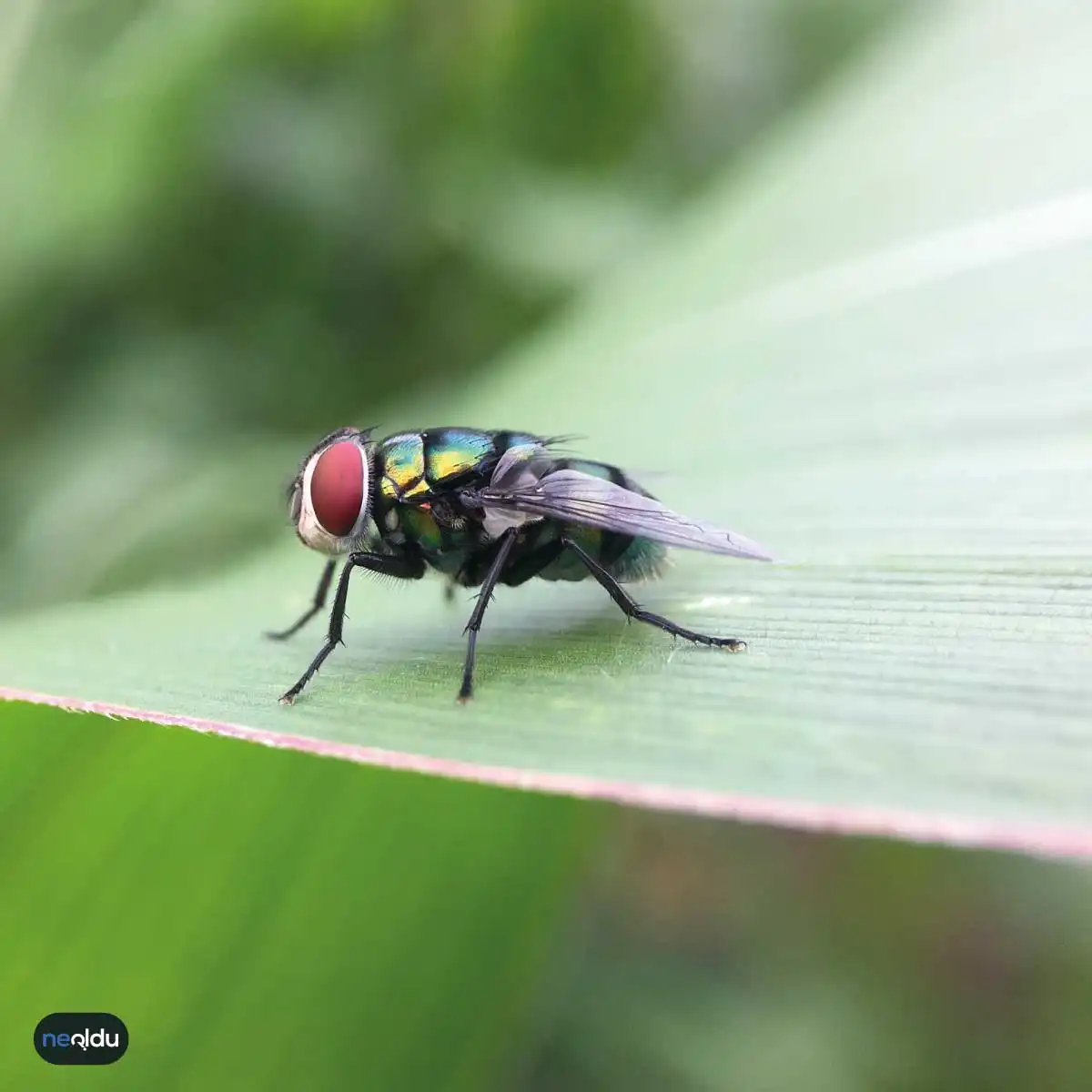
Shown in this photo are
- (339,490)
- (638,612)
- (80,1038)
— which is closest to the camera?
Result: (80,1038)

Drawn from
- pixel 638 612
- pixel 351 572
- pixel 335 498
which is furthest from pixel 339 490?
pixel 638 612

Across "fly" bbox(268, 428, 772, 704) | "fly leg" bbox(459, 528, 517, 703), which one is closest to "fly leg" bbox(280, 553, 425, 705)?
"fly" bbox(268, 428, 772, 704)

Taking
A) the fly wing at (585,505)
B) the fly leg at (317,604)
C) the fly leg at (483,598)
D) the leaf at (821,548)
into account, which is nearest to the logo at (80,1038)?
the leaf at (821,548)

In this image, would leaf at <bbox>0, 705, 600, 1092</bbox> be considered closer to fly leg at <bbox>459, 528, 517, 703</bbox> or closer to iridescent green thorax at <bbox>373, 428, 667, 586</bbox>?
fly leg at <bbox>459, 528, 517, 703</bbox>

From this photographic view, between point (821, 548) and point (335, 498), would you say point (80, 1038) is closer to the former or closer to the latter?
point (335, 498)

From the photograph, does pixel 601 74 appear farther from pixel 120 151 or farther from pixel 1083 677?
pixel 1083 677

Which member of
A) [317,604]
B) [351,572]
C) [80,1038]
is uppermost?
[351,572]
